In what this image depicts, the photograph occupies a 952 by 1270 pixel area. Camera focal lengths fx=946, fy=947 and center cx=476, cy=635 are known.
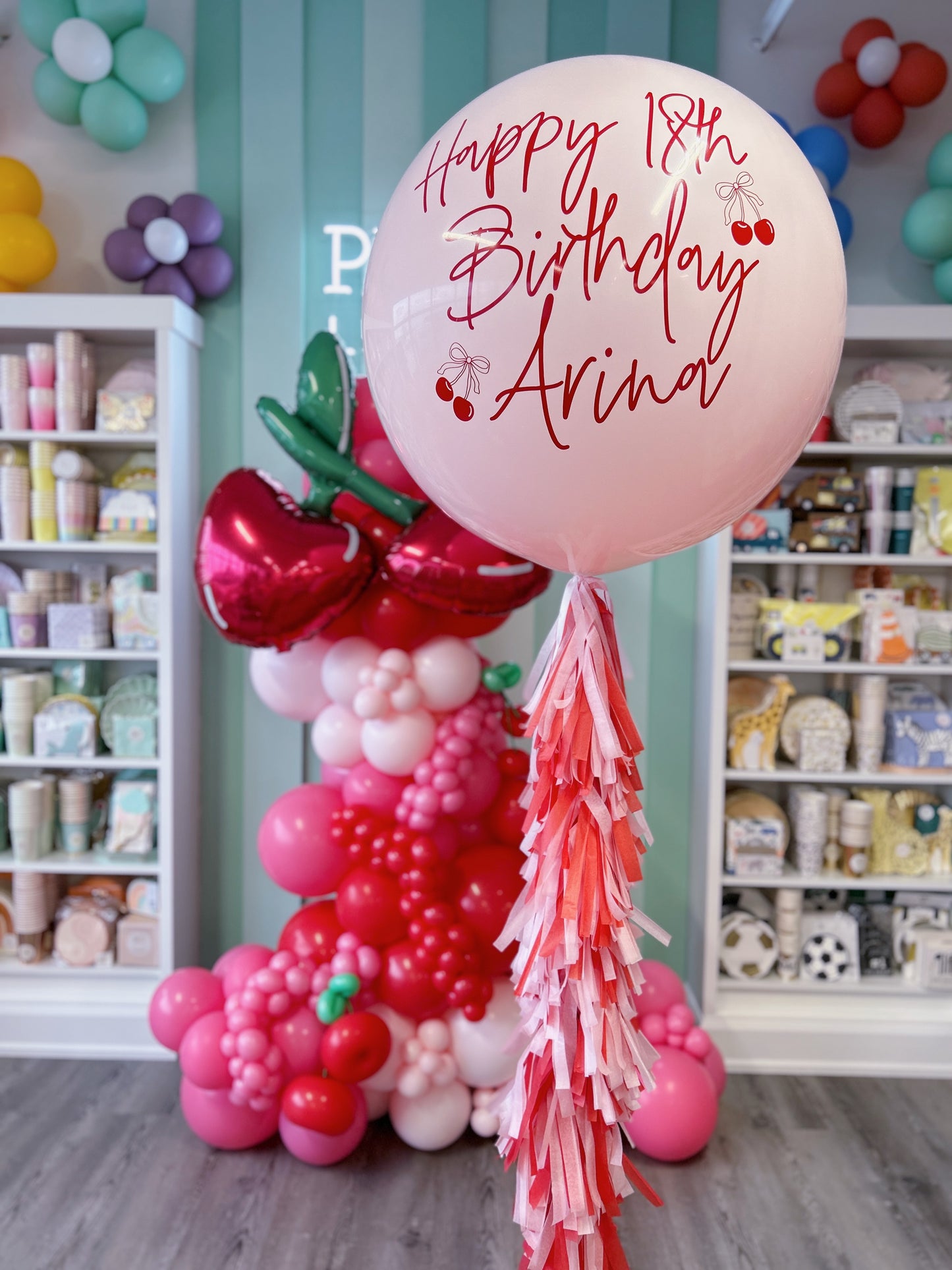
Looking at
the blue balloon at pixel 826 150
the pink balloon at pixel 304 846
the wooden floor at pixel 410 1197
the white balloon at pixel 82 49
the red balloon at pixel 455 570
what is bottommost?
the wooden floor at pixel 410 1197

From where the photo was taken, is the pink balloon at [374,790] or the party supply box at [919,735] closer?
the pink balloon at [374,790]

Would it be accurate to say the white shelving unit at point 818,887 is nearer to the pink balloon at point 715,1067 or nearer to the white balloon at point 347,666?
the pink balloon at point 715,1067

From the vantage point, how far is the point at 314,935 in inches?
79.9

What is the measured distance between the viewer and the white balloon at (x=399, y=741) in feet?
6.41

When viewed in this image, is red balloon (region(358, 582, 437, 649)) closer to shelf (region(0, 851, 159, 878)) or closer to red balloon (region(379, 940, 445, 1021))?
red balloon (region(379, 940, 445, 1021))

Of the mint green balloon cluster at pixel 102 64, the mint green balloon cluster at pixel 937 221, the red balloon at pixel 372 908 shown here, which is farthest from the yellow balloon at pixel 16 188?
the mint green balloon cluster at pixel 937 221

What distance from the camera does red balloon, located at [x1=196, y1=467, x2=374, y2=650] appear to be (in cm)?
188

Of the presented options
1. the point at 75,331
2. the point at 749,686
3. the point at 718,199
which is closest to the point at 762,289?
the point at 718,199

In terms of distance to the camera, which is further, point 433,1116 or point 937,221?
point 937,221

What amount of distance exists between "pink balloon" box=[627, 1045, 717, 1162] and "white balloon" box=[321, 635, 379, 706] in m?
1.03

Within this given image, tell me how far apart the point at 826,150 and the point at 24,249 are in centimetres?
199

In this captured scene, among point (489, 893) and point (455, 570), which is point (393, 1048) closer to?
point (489, 893)

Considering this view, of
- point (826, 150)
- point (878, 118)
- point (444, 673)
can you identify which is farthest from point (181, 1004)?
point (878, 118)

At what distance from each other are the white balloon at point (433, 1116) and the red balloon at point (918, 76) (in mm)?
2586
